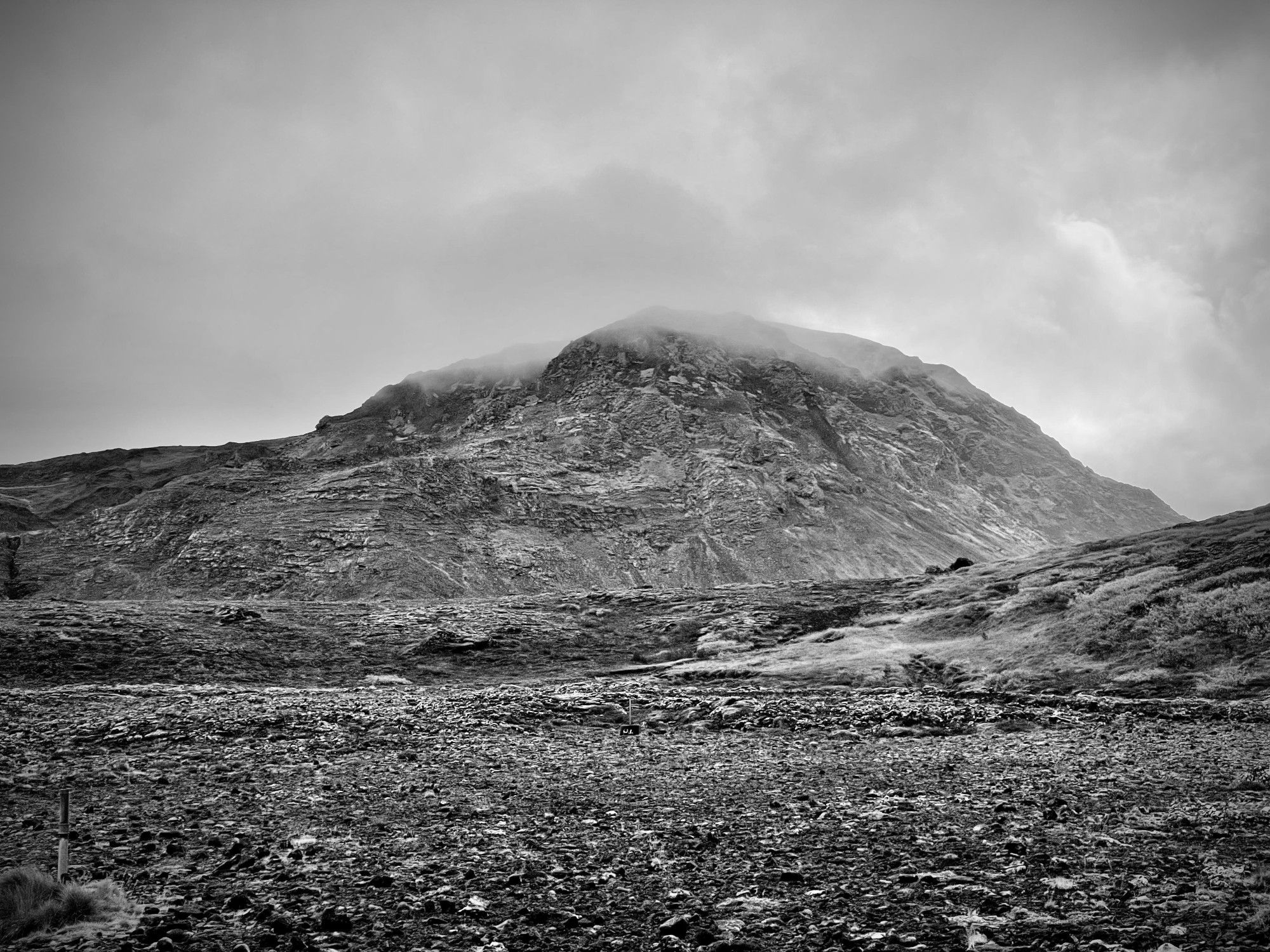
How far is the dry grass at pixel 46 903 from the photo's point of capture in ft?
31.0

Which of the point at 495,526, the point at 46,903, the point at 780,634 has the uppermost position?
the point at 495,526

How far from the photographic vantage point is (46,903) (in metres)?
9.73

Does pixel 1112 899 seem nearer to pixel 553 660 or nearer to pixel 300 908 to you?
pixel 300 908

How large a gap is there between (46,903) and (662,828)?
393 inches

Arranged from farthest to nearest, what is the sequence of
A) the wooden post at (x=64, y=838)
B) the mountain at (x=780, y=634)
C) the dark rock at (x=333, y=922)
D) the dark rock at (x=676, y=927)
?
the mountain at (x=780, y=634), the wooden post at (x=64, y=838), the dark rock at (x=333, y=922), the dark rock at (x=676, y=927)

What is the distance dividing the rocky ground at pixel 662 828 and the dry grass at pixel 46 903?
0.55 metres

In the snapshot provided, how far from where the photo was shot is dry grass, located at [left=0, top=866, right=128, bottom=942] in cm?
946

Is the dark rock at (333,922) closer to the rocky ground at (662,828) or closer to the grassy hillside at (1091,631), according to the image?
the rocky ground at (662,828)

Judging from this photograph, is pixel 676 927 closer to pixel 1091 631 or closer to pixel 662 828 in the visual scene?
pixel 662 828

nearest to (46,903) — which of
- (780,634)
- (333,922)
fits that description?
(333,922)

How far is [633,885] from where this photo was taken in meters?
12.0

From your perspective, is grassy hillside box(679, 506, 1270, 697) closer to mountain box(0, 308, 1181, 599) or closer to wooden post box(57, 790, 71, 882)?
wooden post box(57, 790, 71, 882)

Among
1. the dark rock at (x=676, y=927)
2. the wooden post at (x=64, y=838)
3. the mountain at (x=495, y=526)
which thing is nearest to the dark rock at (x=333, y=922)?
the wooden post at (x=64, y=838)

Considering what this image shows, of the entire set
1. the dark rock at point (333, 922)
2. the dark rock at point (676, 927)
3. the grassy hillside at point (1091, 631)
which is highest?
the dark rock at point (333, 922)
